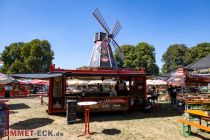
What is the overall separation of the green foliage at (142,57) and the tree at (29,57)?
20814mm

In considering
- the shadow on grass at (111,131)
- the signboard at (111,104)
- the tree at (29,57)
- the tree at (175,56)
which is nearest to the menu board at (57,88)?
the signboard at (111,104)

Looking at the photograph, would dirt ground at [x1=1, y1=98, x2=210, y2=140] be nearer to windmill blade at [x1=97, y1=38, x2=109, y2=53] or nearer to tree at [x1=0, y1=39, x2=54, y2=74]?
windmill blade at [x1=97, y1=38, x2=109, y2=53]

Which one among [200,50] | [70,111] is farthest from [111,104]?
[200,50]

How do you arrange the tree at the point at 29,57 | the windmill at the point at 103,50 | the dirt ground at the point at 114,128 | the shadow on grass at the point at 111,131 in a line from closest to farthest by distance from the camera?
the dirt ground at the point at 114,128
the shadow on grass at the point at 111,131
the windmill at the point at 103,50
the tree at the point at 29,57

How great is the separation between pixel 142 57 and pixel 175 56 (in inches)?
705

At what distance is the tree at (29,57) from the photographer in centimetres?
5331

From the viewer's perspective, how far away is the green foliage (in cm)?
5738

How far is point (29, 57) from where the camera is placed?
53.8m

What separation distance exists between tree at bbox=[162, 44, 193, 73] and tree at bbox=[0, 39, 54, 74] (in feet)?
124

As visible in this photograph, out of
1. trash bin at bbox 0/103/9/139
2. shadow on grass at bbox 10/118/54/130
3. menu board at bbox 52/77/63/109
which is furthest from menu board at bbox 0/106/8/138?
menu board at bbox 52/77/63/109

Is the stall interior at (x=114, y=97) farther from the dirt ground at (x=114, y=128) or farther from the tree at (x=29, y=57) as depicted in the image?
the tree at (x=29, y=57)

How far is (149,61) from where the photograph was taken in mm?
57250

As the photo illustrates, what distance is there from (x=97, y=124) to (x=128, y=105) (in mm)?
4037

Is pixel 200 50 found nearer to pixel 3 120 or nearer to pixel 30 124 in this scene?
pixel 30 124
